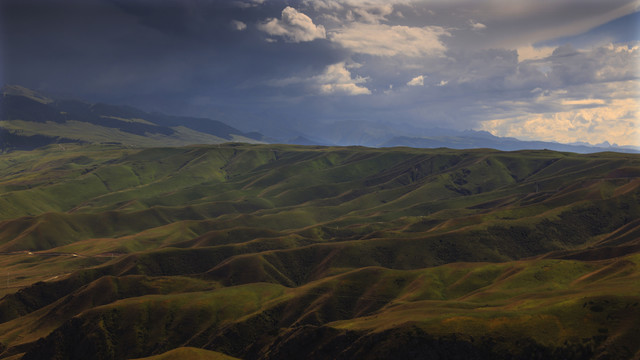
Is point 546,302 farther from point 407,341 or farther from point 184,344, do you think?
point 184,344

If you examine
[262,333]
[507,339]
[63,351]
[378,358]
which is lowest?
[63,351]

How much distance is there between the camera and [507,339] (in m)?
131

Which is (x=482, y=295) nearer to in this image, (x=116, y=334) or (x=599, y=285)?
(x=599, y=285)

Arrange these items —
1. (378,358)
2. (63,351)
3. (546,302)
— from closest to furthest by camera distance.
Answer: (378,358) → (546,302) → (63,351)

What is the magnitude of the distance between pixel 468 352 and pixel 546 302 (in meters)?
37.0

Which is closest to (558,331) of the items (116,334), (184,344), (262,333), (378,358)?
(378,358)

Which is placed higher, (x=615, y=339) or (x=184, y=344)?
(x=615, y=339)

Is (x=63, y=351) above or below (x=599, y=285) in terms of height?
below

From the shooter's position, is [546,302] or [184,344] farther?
[184,344]

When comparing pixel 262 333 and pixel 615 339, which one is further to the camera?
pixel 262 333

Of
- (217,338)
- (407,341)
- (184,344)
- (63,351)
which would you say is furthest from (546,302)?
(63,351)

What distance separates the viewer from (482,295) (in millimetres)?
191250

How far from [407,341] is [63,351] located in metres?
136

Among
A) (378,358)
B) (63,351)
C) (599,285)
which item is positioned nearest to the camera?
(378,358)
